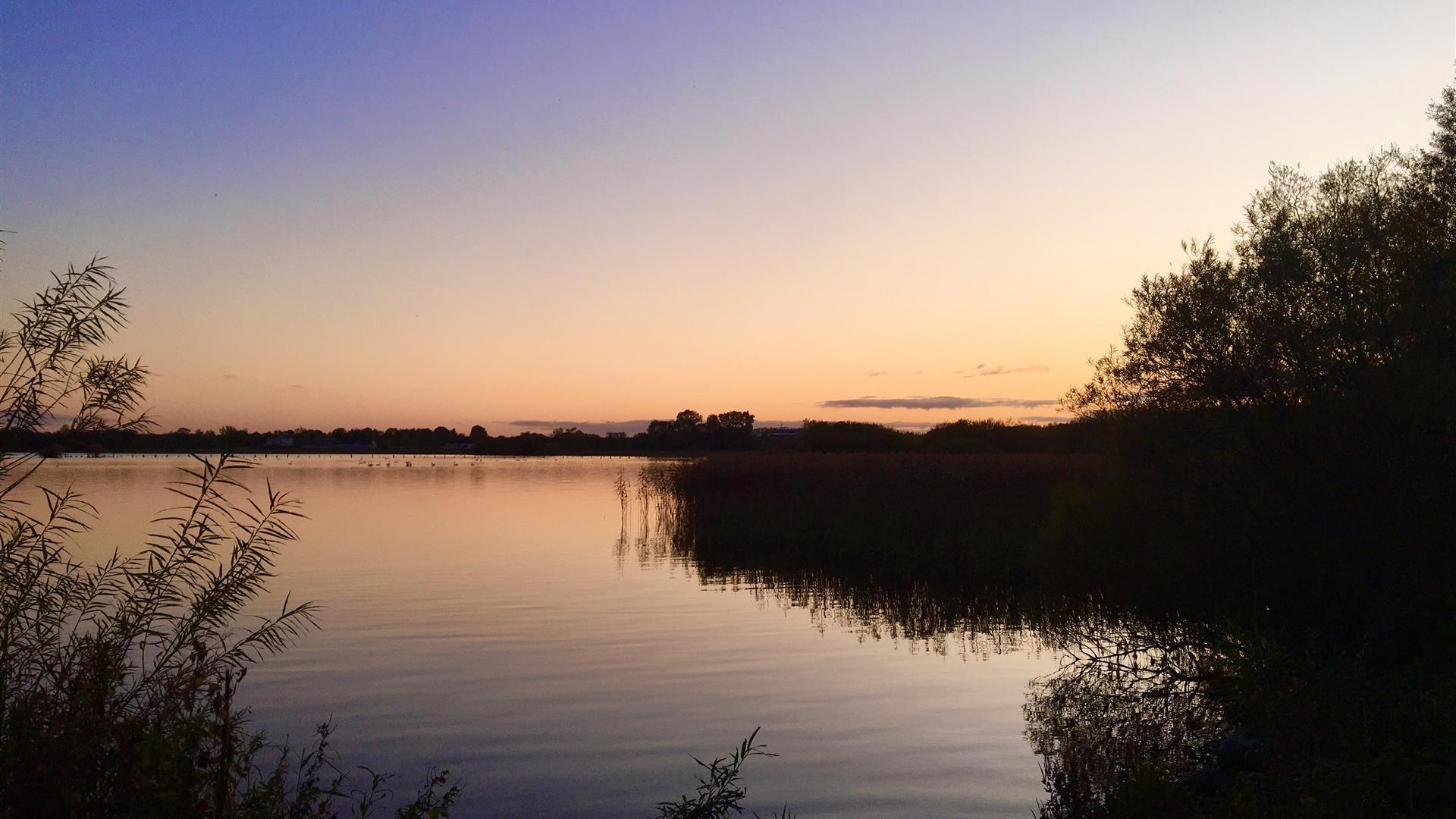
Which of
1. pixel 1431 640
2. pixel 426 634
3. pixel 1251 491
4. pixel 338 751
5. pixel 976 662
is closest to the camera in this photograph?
pixel 338 751

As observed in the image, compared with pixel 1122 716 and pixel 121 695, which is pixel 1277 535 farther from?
pixel 121 695

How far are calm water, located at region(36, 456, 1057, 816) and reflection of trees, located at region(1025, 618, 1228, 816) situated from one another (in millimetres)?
341

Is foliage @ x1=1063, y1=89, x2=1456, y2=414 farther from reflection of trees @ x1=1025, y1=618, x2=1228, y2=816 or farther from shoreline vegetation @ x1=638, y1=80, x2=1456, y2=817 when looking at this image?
reflection of trees @ x1=1025, y1=618, x2=1228, y2=816

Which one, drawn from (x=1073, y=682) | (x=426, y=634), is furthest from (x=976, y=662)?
(x=426, y=634)

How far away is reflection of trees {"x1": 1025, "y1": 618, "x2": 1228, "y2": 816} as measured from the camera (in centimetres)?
841

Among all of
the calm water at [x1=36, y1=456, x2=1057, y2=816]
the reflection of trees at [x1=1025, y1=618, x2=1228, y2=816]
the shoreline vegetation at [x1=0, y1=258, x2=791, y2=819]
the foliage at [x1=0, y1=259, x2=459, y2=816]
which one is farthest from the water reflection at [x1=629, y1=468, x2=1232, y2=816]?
the foliage at [x1=0, y1=259, x2=459, y2=816]

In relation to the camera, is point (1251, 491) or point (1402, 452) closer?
point (1402, 452)

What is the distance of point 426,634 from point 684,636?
4.19 meters

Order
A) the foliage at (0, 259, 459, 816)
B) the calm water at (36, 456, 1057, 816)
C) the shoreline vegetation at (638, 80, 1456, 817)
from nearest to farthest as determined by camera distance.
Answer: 1. the foliage at (0, 259, 459, 816)
2. the shoreline vegetation at (638, 80, 1456, 817)
3. the calm water at (36, 456, 1057, 816)

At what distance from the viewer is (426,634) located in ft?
51.6

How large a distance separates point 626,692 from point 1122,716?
19.6ft

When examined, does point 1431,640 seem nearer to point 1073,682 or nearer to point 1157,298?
point 1073,682

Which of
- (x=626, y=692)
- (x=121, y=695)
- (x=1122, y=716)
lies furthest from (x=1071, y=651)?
(x=121, y=695)

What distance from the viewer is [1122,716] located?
436 inches
